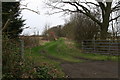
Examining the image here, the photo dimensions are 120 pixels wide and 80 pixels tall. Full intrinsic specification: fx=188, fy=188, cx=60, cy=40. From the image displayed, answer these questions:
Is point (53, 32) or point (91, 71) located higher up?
point (53, 32)

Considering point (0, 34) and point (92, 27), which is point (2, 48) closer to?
point (0, 34)

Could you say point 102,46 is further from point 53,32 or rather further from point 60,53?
point 53,32

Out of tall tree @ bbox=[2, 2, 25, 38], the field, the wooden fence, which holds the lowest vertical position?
the field

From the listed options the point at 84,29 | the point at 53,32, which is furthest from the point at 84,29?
the point at 53,32

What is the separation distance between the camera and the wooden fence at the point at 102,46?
740 inches

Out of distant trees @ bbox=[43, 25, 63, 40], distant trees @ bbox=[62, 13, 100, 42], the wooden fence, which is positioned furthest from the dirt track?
distant trees @ bbox=[43, 25, 63, 40]

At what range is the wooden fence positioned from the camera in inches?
740

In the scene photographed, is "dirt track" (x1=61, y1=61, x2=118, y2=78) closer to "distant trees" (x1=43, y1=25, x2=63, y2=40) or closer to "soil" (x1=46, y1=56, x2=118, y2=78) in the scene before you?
"soil" (x1=46, y1=56, x2=118, y2=78)

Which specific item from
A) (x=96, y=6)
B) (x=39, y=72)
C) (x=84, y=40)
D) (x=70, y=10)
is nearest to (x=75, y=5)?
(x=70, y=10)

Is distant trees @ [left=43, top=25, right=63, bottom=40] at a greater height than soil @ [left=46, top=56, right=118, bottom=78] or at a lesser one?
greater

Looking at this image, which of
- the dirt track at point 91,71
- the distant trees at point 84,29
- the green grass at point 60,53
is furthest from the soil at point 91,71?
the distant trees at point 84,29

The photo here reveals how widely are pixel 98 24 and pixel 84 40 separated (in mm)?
2603

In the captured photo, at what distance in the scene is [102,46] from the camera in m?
20.2

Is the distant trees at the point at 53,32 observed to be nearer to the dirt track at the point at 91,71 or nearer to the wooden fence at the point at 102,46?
the wooden fence at the point at 102,46
